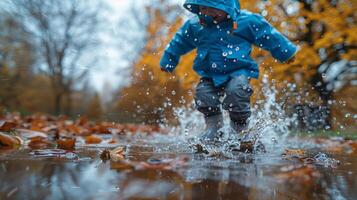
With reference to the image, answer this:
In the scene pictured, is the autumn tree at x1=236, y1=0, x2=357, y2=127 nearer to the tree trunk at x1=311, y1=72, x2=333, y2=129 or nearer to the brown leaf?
the tree trunk at x1=311, y1=72, x2=333, y2=129

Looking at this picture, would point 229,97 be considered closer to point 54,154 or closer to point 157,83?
point 54,154

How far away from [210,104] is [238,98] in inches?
11.1

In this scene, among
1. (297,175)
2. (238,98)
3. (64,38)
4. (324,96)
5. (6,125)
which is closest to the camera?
(297,175)

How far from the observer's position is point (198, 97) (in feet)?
9.90

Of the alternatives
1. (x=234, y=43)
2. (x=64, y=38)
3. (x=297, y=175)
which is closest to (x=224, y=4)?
(x=234, y=43)

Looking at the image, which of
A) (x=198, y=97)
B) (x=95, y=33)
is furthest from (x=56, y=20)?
(x=198, y=97)

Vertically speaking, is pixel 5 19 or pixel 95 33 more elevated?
pixel 95 33

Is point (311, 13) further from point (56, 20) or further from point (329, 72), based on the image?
point (56, 20)

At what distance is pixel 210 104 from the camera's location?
2973 mm

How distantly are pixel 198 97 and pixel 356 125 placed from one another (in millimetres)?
3922

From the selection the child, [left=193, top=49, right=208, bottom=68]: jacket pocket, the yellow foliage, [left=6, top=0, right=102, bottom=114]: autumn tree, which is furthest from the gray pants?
[left=6, top=0, right=102, bottom=114]: autumn tree

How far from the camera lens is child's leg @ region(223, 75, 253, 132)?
2750 mm

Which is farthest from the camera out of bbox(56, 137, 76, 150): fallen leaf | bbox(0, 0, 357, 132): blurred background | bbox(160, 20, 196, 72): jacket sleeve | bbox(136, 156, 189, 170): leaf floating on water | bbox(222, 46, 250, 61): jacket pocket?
bbox(0, 0, 357, 132): blurred background

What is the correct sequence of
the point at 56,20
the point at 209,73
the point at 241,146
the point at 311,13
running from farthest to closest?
the point at 56,20 < the point at 311,13 < the point at 209,73 < the point at 241,146
